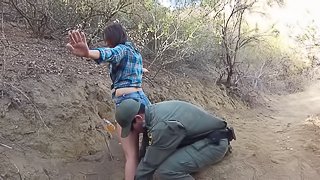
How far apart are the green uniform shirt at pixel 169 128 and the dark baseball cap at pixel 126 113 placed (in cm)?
12

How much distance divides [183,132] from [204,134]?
26 centimetres

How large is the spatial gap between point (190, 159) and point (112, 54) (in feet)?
3.77

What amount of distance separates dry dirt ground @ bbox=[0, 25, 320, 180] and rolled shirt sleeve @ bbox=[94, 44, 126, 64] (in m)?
1.04

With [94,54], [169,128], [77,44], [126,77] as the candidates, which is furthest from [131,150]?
[77,44]

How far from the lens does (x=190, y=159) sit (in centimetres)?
397

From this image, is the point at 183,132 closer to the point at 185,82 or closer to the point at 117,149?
the point at 117,149

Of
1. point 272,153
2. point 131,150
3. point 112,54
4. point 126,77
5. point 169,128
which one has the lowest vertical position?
point 272,153

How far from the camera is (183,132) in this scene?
390 cm

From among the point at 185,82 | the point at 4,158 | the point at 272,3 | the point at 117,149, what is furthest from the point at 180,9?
the point at 4,158

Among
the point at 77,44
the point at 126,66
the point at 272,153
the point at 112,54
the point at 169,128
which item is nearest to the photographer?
the point at 77,44

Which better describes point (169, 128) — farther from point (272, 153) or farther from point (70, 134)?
point (272, 153)

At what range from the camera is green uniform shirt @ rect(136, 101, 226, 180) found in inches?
151

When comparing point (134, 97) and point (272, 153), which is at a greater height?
point (134, 97)

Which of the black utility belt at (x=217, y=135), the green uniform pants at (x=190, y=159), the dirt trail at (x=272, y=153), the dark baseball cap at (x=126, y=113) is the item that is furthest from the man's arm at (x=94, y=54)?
the dirt trail at (x=272, y=153)
